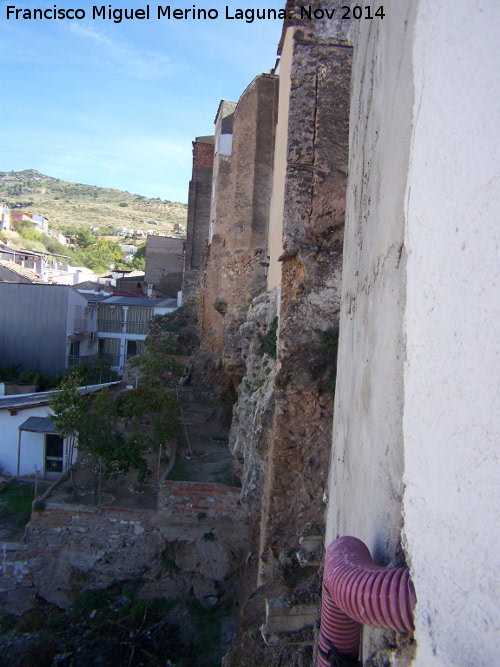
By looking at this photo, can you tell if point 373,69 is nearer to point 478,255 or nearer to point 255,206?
point 478,255

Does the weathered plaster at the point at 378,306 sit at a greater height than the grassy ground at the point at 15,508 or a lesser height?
greater

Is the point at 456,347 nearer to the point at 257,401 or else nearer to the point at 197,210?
the point at 257,401

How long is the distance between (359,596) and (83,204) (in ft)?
298

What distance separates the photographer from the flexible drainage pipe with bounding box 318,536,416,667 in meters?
1.00

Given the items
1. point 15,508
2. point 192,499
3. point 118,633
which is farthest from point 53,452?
point 118,633

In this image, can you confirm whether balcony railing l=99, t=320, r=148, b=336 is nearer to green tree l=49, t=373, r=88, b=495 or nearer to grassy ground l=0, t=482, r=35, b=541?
green tree l=49, t=373, r=88, b=495

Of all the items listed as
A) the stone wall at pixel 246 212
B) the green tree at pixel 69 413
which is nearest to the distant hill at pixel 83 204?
the stone wall at pixel 246 212

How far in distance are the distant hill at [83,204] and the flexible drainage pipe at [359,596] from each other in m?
67.4

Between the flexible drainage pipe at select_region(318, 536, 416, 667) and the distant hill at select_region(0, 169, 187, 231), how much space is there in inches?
2653

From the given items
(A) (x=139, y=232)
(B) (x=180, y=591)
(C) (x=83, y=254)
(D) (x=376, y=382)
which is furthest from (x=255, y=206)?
(A) (x=139, y=232)

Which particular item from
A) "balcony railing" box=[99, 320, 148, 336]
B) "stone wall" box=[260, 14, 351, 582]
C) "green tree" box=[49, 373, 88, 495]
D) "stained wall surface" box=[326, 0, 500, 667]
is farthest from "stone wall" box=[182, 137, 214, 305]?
"stained wall surface" box=[326, 0, 500, 667]

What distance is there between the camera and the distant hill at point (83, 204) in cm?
7212

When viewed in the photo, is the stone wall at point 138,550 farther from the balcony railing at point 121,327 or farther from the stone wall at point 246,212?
the balcony railing at point 121,327

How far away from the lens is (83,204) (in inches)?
3297
